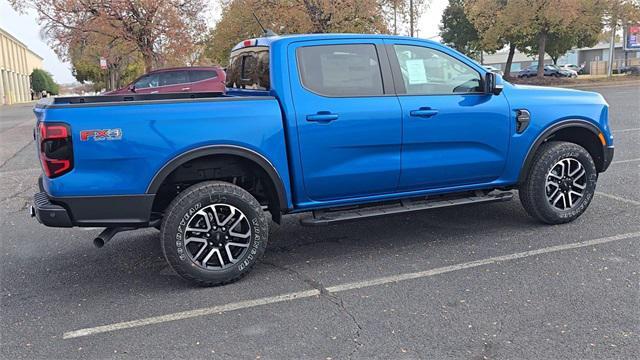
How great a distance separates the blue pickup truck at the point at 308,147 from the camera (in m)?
3.96

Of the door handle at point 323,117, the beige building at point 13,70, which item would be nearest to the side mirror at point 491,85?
the door handle at point 323,117

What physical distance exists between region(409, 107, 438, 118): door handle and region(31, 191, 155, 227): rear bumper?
88.6 inches

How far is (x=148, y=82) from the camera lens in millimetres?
17125

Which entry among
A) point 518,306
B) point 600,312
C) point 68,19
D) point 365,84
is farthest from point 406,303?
point 68,19

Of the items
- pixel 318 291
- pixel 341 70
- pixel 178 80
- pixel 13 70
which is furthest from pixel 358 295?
pixel 13 70

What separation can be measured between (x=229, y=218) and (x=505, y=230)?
282 cm

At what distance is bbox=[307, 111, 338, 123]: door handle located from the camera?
4.41 m

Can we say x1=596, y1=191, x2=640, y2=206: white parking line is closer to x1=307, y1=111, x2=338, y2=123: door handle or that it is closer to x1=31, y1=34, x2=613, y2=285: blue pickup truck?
x1=31, y1=34, x2=613, y2=285: blue pickup truck

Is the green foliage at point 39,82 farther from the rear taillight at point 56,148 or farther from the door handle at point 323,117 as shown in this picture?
the door handle at point 323,117

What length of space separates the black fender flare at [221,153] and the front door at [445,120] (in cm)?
112

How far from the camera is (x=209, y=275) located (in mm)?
4238

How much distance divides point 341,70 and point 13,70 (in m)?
69.5

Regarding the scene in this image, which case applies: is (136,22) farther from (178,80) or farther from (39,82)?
(39,82)

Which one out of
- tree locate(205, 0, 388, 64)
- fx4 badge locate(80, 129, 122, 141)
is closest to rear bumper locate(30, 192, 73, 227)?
fx4 badge locate(80, 129, 122, 141)
